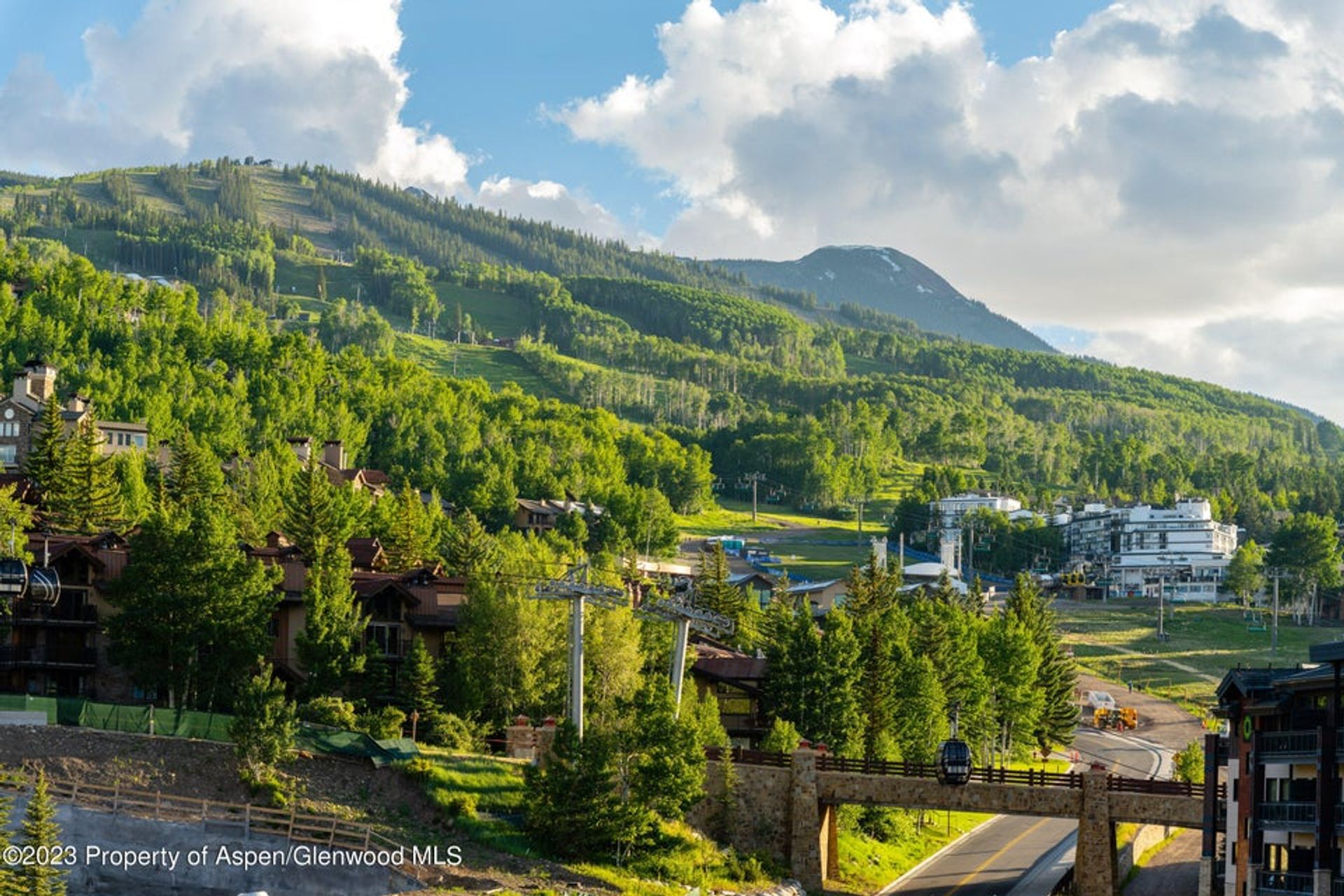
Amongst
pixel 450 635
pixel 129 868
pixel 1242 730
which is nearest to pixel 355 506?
pixel 450 635

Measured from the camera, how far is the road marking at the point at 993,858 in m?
85.6

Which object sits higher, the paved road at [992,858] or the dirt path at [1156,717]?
the dirt path at [1156,717]

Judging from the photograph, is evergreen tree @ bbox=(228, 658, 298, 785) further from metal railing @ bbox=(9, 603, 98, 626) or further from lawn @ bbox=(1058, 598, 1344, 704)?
lawn @ bbox=(1058, 598, 1344, 704)

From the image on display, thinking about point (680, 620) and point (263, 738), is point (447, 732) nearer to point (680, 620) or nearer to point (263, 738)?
point (680, 620)

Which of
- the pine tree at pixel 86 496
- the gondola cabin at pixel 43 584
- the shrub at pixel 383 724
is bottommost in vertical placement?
the shrub at pixel 383 724

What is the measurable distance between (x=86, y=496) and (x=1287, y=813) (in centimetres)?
8716

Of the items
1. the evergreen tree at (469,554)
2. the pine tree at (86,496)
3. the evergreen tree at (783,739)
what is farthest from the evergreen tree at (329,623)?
the pine tree at (86,496)

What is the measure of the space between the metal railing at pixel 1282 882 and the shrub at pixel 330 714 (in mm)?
39834

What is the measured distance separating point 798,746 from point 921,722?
16996 mm

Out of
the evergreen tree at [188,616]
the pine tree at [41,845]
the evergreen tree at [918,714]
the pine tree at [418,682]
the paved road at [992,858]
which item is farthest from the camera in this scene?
the evergreen tree at [918,714]

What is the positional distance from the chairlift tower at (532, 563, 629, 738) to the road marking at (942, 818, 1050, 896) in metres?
20.0

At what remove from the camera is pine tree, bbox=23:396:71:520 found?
123m

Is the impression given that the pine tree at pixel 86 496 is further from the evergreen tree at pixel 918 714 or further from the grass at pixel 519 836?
the evergreen tree at pixel 918 714

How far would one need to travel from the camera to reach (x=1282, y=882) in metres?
66.1
